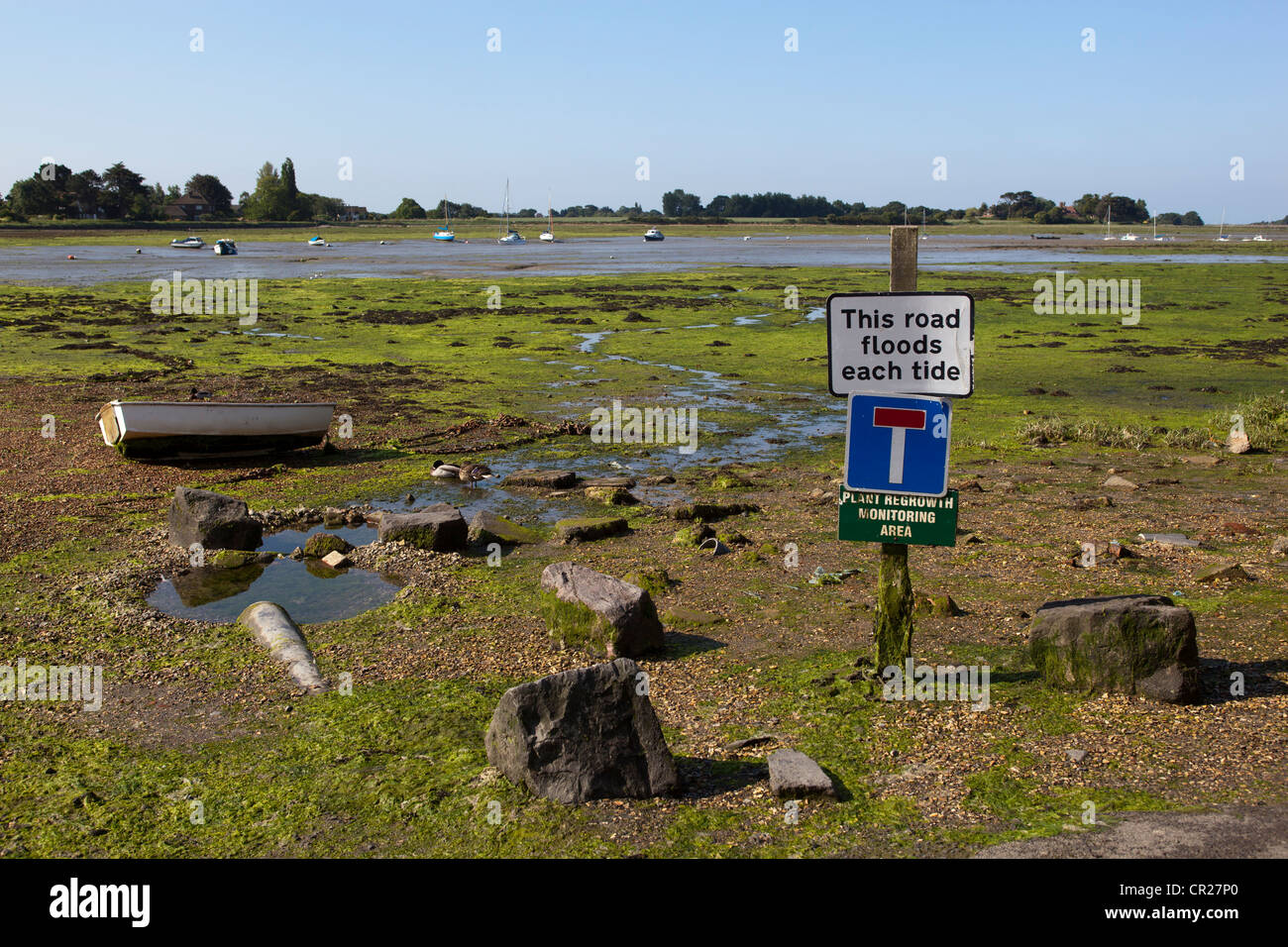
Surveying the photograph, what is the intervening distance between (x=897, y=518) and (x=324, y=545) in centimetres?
721

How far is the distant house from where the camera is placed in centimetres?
15112

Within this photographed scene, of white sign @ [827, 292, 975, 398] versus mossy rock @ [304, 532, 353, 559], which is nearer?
white sign @ [827, 292, 975, 398]

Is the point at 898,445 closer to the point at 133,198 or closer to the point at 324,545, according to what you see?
the point at 324,545

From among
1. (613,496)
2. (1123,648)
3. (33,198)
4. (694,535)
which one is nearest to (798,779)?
(1123,648)

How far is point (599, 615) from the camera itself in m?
8.55

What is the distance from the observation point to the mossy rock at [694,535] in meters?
11.9

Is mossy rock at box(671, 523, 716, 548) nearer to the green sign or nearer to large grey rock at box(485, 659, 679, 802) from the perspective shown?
→ the green sign

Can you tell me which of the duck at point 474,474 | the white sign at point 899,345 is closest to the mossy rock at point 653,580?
the white sign at point 899,345

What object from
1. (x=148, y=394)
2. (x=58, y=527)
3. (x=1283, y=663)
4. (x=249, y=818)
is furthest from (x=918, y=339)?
(x=148, y=394)

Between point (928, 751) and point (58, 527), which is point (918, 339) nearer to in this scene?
point (928, 751)

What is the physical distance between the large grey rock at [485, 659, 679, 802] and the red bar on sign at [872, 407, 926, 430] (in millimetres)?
2459

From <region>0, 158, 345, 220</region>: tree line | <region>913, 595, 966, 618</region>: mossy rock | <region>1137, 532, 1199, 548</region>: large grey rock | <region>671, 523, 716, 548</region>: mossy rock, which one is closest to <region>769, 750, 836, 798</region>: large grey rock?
<region>913, 595, 966, 618</region>: mossy rock

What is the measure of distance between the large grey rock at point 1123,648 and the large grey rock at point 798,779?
2248 mm

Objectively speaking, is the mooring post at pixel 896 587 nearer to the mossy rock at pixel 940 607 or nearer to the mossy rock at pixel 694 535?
the mossy rock at pixel 940 607
